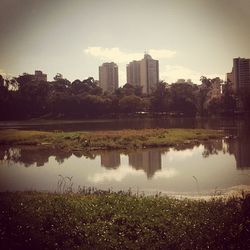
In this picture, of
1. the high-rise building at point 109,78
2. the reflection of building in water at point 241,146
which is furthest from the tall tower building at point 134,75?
the reflection of building in water at point 241,146

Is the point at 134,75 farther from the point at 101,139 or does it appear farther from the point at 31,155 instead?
the point at 31,155

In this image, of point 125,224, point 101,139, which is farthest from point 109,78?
point 125,224

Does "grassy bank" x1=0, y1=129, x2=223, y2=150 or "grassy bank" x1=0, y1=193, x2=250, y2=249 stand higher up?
"grassy bank" x1=0, y1=129, x2=223, y2=150

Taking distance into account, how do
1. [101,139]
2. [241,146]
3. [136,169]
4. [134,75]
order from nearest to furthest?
[136,169]
[241,146]
[101,139]
[134,75]

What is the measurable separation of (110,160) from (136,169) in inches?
95.1

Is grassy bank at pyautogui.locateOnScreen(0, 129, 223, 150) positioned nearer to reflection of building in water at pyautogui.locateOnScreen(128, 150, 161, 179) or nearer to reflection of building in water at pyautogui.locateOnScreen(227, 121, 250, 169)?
reflection of building in water at pyautogui.locateOnScreen(227, 121, 250, 169)

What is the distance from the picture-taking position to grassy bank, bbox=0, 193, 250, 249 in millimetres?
5016

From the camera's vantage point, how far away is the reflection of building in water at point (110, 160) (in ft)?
45.4

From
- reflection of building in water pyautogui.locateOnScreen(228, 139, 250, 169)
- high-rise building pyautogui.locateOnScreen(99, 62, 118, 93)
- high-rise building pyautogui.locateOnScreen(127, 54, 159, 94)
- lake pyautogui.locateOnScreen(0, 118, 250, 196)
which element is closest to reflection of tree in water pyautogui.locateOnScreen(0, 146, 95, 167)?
lake pyautogui.locateOnScreen(0, 118, 250, 196)

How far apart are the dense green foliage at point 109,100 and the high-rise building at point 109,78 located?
3.08 feet

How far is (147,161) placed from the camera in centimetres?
1447

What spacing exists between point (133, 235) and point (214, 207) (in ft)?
5.71

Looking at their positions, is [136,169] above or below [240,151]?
below

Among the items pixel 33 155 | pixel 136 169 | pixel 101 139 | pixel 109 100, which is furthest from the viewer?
pixel 109 100
